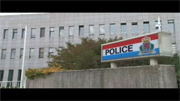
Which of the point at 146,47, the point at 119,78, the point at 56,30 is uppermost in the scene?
the point at 56,30

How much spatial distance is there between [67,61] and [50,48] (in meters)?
18.3

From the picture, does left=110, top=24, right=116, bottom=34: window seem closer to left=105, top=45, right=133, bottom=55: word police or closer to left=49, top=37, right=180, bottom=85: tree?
left=49, top=37, right=180, bottom=85: tree

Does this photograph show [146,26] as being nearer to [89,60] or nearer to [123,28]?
[123,28]

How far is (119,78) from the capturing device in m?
9.58

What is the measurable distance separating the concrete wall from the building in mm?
19088

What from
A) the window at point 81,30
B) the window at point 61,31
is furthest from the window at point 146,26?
the window at point 61,31

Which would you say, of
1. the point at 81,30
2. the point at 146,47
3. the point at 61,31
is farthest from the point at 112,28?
the point at 146,47

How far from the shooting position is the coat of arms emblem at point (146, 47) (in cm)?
879

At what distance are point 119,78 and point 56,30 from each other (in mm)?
24741

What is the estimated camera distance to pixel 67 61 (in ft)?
50.1

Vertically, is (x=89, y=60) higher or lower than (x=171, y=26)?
lower

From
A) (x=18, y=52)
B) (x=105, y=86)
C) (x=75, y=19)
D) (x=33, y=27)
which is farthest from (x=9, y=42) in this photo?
(x=105, y=86)

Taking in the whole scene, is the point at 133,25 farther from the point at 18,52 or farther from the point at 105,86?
the point at 105,86

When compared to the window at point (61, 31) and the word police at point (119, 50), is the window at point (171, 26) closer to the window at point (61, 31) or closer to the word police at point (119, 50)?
the window at point (61, 31)
